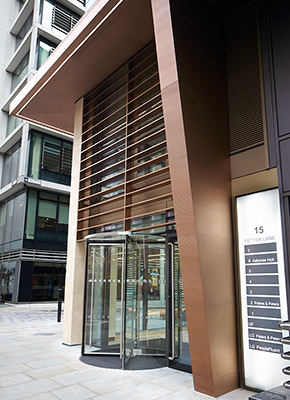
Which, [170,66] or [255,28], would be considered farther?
[255,28]

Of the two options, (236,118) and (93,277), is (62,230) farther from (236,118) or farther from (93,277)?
(236,118)

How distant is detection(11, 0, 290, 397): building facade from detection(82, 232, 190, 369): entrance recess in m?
0.03

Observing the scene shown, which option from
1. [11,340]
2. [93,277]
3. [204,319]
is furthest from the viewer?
[11,340]

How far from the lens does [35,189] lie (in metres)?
22.8

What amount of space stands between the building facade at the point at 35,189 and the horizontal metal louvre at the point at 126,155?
1387cm

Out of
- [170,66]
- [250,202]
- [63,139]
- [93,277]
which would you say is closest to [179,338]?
[93,277]

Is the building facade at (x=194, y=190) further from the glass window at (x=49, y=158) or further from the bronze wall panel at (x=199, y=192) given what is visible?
the glass window at (x=49, y=158)

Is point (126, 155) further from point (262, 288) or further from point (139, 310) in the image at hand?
point (262, 288)

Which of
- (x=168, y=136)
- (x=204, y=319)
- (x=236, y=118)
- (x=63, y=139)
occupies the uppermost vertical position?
(x=63, y=139)

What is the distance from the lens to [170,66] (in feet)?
17.5

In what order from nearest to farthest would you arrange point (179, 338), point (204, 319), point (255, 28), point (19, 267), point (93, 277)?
point (204, 319) → point (255, 28) → point (179, 338) → point (93, 277) → point (19, 267)

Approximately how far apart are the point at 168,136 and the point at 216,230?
164 centimetres

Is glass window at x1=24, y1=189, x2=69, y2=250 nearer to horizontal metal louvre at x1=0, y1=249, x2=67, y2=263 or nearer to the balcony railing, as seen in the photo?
horizontal metal louvre at x1=0, y1=249, x2=67, y2=263

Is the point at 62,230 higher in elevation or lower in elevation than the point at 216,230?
higher
